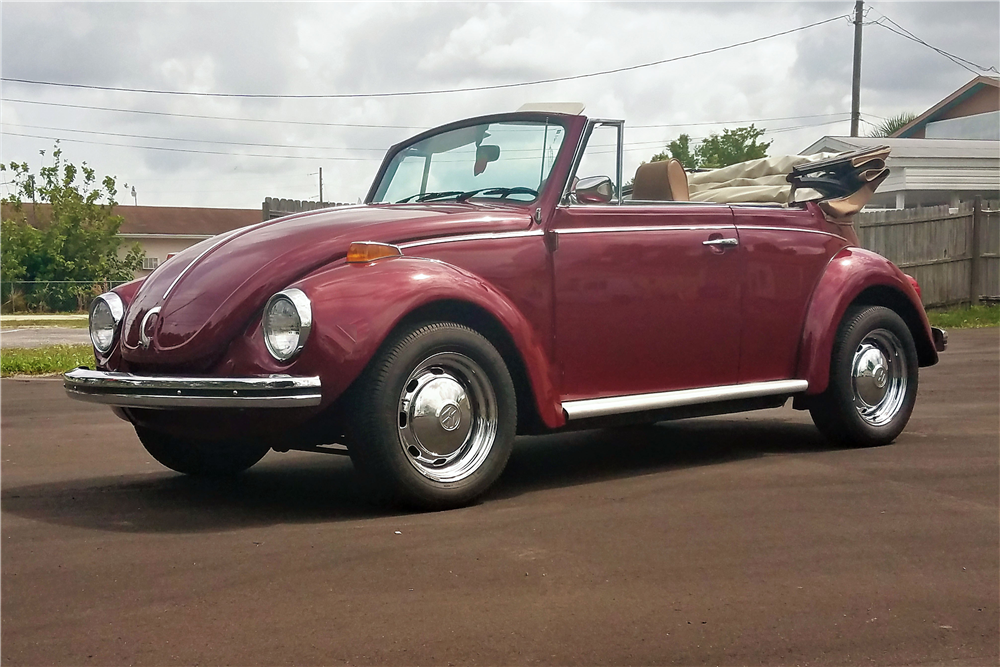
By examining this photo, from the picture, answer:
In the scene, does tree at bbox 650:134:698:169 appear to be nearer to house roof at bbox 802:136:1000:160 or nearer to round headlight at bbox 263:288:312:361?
house roof at bbox 802:136:1000:160

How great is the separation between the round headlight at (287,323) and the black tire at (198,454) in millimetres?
1036

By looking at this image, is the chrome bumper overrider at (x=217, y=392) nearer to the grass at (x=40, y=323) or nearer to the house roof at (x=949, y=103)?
the grass at (x=40, y=323)

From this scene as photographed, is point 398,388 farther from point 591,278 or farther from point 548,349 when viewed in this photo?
point 591,278

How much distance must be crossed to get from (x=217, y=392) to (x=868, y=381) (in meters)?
3.94

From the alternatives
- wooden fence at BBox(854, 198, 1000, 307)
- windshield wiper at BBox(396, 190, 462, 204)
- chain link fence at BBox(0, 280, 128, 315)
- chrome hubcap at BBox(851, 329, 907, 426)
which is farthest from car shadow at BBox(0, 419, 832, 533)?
chain link fence at BBox(0, 280, 128, 315)

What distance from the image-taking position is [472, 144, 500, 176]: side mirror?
572cm

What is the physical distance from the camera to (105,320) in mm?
5066

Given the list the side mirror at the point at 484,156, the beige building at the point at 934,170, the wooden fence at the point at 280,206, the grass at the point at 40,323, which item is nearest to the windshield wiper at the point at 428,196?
the side mirror at the point at 484,156

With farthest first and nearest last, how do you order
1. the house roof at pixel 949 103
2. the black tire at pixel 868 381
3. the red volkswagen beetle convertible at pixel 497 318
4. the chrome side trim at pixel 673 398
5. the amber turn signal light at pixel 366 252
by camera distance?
the house roof at pixel 949 103, the black tire at pixel 868 381, the chrome side trim at pixel 673 398, the amber turn signal light at pixel 366 252, the red volkswagen beetle convertible at pixel 497 318

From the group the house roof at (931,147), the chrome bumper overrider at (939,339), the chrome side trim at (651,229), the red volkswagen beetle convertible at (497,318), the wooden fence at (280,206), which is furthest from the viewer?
the house roof at (931,147)

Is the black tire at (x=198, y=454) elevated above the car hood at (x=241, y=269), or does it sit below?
below

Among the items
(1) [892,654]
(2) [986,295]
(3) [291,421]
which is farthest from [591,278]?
(2) [986,295]

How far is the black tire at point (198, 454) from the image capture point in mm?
5348

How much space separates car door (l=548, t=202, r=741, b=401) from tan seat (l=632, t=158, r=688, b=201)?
302mm
